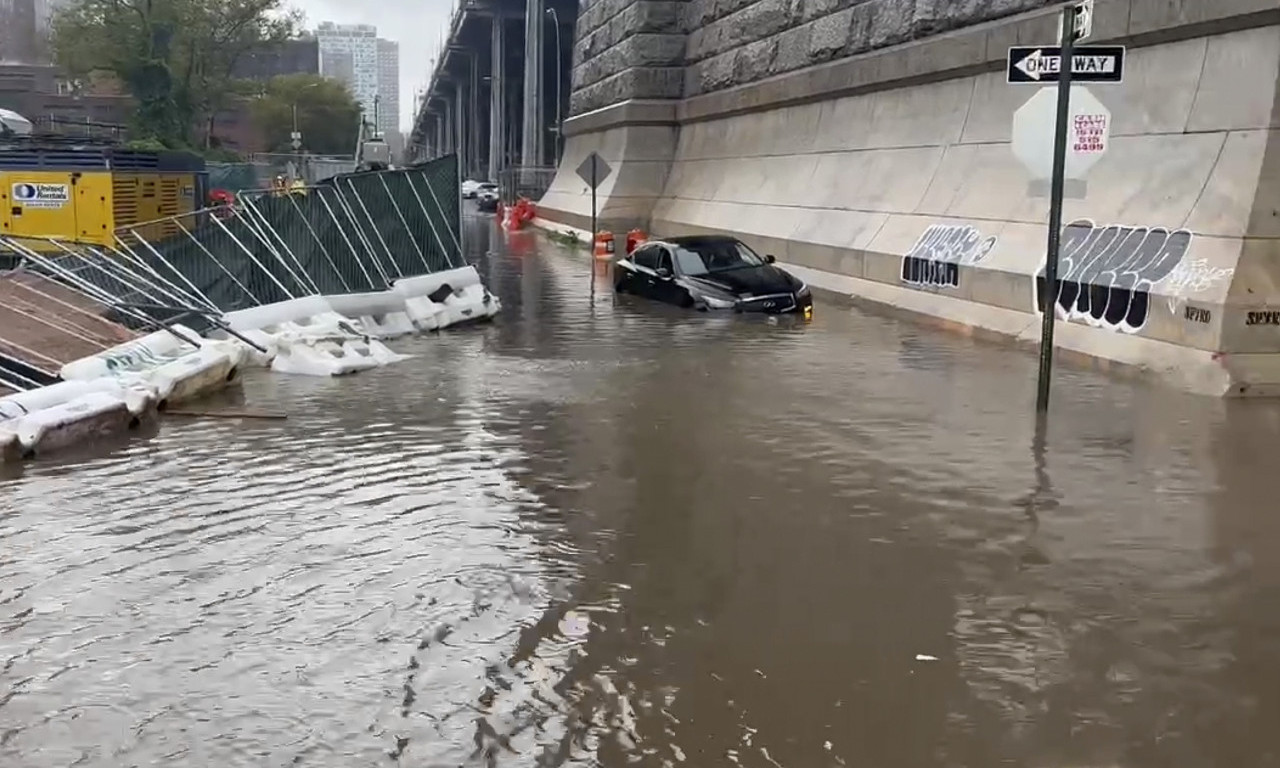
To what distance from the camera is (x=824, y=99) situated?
1107 inches

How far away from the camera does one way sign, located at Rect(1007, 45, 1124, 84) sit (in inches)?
397

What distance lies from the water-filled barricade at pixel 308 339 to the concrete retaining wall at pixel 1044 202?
25.2ft

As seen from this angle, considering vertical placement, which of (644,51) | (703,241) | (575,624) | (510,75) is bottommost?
(575,624)

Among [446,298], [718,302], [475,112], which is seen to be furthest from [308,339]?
[475,112]

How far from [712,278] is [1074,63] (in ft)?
32.6

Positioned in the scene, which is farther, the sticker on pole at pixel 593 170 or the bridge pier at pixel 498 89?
the bridge pier at pixel 498 89

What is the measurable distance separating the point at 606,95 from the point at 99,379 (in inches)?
1417

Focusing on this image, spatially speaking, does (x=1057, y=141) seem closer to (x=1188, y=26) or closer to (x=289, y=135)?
(x=1188, y=26)

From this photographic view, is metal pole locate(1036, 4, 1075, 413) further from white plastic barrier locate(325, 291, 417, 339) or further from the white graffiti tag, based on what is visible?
white plastic barrier locate(325, 291, 417, 339)

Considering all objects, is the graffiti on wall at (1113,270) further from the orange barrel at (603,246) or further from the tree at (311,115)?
the tree at (311,115)

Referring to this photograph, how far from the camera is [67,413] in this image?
9.75 metres

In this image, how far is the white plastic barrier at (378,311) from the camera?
16.4 m

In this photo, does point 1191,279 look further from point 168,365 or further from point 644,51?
point 644,51

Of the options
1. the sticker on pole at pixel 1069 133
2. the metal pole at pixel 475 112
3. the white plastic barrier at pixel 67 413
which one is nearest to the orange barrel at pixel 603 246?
the sticker on pole at pixel 1069 133
